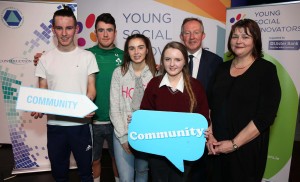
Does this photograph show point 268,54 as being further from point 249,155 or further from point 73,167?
point 73,167

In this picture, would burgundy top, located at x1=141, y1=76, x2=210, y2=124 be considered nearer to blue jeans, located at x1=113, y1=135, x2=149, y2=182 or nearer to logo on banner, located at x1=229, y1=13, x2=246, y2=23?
blue jeans, located at x1=113, y1=135, x2=149, y2=182

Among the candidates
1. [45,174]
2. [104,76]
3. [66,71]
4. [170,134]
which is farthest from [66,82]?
[45,174]

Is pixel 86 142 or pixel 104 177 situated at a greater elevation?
pixel 86 142

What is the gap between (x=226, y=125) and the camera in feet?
6.23

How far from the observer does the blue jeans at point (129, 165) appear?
2139mm

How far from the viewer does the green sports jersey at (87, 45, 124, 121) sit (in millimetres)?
2418

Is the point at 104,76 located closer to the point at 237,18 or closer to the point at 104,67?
the point at 104,67

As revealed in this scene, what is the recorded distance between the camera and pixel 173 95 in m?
1.86

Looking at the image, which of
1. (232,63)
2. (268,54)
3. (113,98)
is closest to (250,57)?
(232,63)

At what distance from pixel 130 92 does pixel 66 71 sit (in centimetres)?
58

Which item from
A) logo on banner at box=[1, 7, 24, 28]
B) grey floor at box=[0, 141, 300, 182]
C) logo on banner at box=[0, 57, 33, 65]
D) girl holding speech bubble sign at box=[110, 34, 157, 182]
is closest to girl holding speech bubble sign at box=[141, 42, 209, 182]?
girl holding speech bubble sign at box=[110, 34, 157, 182]

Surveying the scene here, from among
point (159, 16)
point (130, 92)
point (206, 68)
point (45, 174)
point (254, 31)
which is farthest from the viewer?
point (159, 16)

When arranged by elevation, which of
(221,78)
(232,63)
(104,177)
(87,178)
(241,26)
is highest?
(241,26)

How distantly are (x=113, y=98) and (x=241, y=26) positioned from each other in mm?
1152
